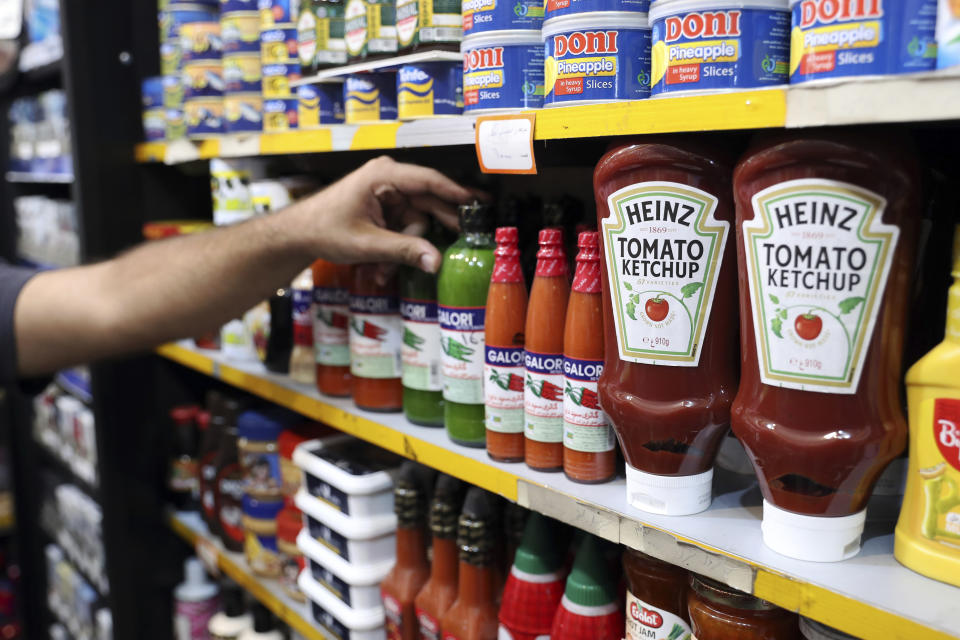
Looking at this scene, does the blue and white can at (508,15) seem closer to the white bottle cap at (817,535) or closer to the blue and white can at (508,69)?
the blue and white can at (508,69)

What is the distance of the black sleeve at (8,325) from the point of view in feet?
5.06

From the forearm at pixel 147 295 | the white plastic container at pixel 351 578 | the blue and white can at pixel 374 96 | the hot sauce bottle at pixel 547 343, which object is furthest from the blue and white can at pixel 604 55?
the white plastic container at pixel 351 578

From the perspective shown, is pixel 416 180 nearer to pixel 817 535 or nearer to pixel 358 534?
pixel 358 534

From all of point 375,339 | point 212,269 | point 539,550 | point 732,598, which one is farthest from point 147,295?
point 732,598

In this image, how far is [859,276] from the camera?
31.0 inches

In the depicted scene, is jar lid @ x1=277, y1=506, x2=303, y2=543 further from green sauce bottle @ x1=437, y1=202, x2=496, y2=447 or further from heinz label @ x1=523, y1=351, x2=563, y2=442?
heinz label @ x1=523, y1=351, x2=563, y2=442

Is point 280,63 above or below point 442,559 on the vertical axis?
above

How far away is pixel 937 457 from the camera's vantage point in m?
0.81

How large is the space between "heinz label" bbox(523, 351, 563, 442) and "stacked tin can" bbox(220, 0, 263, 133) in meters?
1.02

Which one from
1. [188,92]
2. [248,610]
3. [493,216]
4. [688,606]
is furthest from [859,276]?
[248,610]

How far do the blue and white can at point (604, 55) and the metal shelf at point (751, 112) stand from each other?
4 centimetres

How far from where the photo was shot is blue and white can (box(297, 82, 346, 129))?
1.51 metres

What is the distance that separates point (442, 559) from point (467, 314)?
46 centimetres

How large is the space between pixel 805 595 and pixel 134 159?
87.1 inches
